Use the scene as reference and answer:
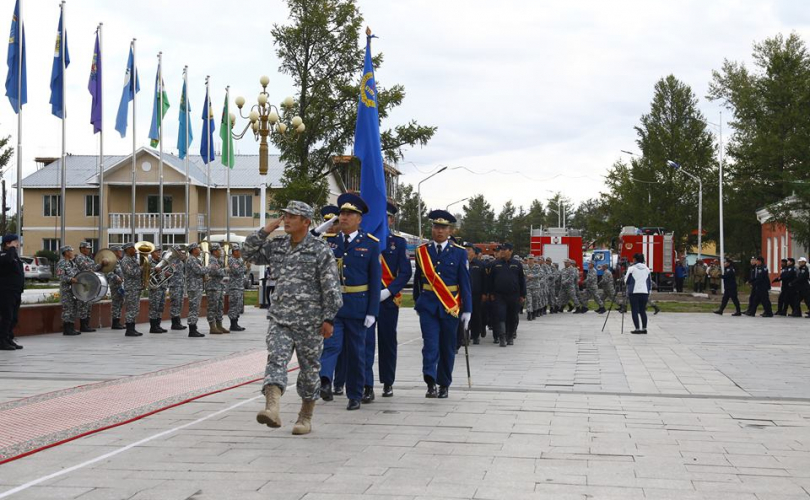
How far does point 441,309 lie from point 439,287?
23 centimetres

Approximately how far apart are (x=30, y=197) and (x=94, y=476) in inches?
2401

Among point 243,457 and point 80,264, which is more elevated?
point 80,264

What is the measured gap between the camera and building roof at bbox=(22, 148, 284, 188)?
5959cm

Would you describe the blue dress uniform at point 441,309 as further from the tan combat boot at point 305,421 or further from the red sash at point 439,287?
the tan combat boot at point 305,421

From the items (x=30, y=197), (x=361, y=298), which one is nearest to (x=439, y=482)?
(x=361, y=298)

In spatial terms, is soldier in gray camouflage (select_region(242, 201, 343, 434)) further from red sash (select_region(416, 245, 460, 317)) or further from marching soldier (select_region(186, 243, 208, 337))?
marching soldier (select_region(186, 243, 208, 337))

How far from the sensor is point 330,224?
8.25 m

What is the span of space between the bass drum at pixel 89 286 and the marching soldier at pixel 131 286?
0.62 m

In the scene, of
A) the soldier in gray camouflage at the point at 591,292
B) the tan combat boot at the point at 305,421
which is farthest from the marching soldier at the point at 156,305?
the soldier in gray camouflage at the point at 591,292

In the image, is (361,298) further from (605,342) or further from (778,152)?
(778,152)

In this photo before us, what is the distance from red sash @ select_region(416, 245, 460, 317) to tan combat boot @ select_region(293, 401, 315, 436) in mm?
2570

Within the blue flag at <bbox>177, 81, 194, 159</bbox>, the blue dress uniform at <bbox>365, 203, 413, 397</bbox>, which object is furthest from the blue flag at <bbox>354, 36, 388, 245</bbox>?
the blue flag at <bbox>177, 81, 194, 159</bbox>

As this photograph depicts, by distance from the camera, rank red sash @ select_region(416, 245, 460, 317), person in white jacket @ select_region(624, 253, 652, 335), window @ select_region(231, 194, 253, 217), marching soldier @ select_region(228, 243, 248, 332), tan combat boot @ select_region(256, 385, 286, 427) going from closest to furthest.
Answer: tan combat boot @ select_region(256, 385, 286, 427) < red sash @ select_region(416, 245, 460, 317) < person in white jacket @ select_region(624, 253, 652, 335) < marching soldier @ select_region(228, 243, 248, 332) < window @ select_region(231, 194, 253, 217)

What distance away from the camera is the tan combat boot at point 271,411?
6688 mm
